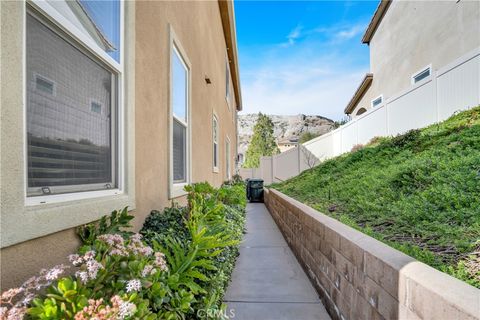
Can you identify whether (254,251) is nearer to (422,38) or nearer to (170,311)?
(170,311)

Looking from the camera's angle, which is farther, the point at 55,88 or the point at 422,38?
the point at 422,38

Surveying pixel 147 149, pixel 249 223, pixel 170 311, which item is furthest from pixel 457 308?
pixel 249 223

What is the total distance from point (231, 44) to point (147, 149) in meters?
11.0

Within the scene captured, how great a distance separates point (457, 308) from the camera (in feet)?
3.78

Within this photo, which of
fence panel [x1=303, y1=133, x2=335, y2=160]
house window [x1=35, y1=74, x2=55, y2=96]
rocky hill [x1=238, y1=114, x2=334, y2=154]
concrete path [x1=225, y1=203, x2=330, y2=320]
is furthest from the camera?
rocky hill [x1=238, y1=114, x2=334, y2=154]

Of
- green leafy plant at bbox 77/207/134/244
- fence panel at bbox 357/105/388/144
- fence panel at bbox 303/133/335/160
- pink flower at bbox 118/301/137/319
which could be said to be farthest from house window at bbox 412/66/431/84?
pink flower at bbox 118/301/137/319

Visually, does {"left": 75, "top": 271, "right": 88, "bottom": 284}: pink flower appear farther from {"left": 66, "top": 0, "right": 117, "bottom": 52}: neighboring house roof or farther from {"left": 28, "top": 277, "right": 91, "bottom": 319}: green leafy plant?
Answer: {"left": 66, "top": 0, "right": 117, "bottom": 52}: neighboring house roof

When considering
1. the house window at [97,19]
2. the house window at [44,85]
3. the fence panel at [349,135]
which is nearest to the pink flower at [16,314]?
the house window at [44,85]

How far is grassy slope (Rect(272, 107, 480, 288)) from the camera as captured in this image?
2.25 metres

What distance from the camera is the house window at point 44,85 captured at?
1472mm

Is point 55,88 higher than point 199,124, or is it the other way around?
point 199,124

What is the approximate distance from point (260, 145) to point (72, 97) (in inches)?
1489

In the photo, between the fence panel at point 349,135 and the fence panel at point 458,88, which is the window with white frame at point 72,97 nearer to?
the fence panel at point 458,88

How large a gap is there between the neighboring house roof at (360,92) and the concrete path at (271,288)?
528 inches
